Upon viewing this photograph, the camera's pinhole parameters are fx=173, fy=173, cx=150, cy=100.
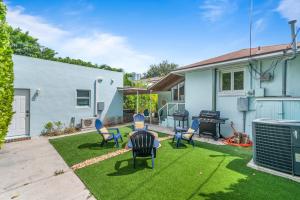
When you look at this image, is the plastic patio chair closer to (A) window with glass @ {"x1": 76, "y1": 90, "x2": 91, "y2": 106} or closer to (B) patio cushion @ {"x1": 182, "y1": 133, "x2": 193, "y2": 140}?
(B) patio cushion @ {"x1": 182, "y1": 133, "x2": 193, "y2": 140}

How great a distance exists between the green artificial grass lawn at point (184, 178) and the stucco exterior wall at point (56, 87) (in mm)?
5018

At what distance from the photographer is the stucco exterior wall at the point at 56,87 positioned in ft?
32.6

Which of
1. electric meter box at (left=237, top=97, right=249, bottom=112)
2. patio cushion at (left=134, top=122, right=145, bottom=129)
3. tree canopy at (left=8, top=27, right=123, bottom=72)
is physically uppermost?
tree canopy at (left=8, top=27, right=123, bottom=72)

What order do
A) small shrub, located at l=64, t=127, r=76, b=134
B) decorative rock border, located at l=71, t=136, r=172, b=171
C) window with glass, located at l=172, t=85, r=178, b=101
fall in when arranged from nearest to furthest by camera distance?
decorative rock border, located at l=71, t=136, r=172, b=171, small shrub, located at l=64, t=127, r=76, b=134, window with glass, located at l=172, t=85, r=178, b=101

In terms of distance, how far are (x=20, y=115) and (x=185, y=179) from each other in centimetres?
980

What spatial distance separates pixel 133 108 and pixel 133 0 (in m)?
11.8

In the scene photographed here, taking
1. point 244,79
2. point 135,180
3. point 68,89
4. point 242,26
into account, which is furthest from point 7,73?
point 242,26

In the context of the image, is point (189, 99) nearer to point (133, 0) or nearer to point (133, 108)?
point (133, 0)

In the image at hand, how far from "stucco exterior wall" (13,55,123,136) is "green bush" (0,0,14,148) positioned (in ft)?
7.33

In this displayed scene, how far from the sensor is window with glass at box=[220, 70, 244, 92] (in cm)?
920

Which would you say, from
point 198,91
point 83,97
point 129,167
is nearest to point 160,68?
point 83,97

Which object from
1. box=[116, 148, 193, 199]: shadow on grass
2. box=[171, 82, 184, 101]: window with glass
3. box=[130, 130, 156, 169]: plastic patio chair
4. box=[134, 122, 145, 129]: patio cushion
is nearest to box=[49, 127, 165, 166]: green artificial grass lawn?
box=[134, 122, 145, 129]: patio cushion

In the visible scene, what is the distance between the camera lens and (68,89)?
1189 cm

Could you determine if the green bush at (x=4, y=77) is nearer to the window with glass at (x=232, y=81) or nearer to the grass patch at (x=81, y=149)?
the grass patch at (x=81, y=149)
